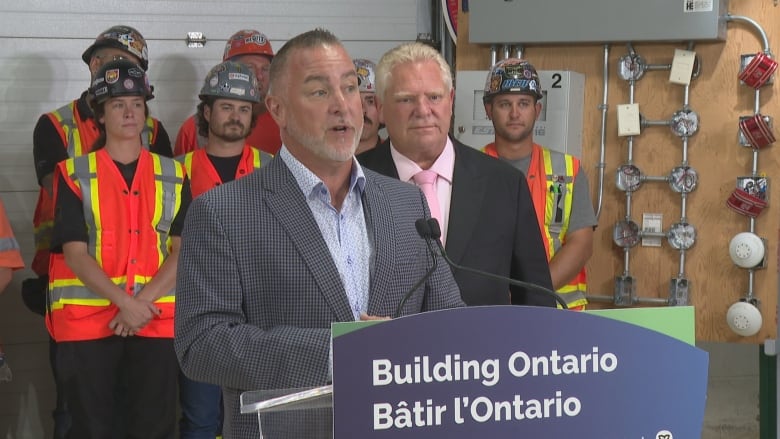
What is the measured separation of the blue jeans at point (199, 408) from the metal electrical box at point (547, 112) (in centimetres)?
182

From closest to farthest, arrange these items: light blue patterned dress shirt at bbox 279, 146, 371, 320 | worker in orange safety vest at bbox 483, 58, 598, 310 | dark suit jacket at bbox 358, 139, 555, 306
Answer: light blue patterned dress shirt at bbox 279, 146, 371, 320 < dark suit jacket at bbox 358, 139, 555, 306 < worker in orange safety vest at bbox 483, 58, 598, 310

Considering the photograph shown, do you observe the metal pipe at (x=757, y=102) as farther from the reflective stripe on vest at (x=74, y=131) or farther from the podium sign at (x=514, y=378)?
the podium sign at (x=514, y=378)

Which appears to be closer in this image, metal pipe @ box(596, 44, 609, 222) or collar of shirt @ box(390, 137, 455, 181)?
collar of shirt @ box(390, 137, 455, 181)

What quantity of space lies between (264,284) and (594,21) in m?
3.44

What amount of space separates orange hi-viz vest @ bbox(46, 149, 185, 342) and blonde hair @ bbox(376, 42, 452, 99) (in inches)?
55.0

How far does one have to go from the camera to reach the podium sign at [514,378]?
59.8 inches

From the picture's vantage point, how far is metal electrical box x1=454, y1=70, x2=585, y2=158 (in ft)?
16.7

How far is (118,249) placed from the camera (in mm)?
4160

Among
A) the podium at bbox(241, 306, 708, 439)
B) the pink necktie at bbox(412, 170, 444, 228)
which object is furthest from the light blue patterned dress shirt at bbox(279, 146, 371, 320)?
the pink necktie at bbox(412, 170, 444, 228)

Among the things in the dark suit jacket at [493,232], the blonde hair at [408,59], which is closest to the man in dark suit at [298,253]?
the dark suit jacket at [493,232]

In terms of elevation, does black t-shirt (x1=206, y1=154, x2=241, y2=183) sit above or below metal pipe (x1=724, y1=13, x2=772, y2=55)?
below

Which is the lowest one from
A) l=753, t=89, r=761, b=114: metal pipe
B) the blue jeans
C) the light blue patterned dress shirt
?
the blue jeans

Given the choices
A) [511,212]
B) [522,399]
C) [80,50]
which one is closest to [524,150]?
[511,212]

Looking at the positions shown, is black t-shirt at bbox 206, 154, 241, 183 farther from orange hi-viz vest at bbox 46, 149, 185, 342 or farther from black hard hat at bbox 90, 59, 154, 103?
black hard hat at bbox 90, 59, 154, 103
